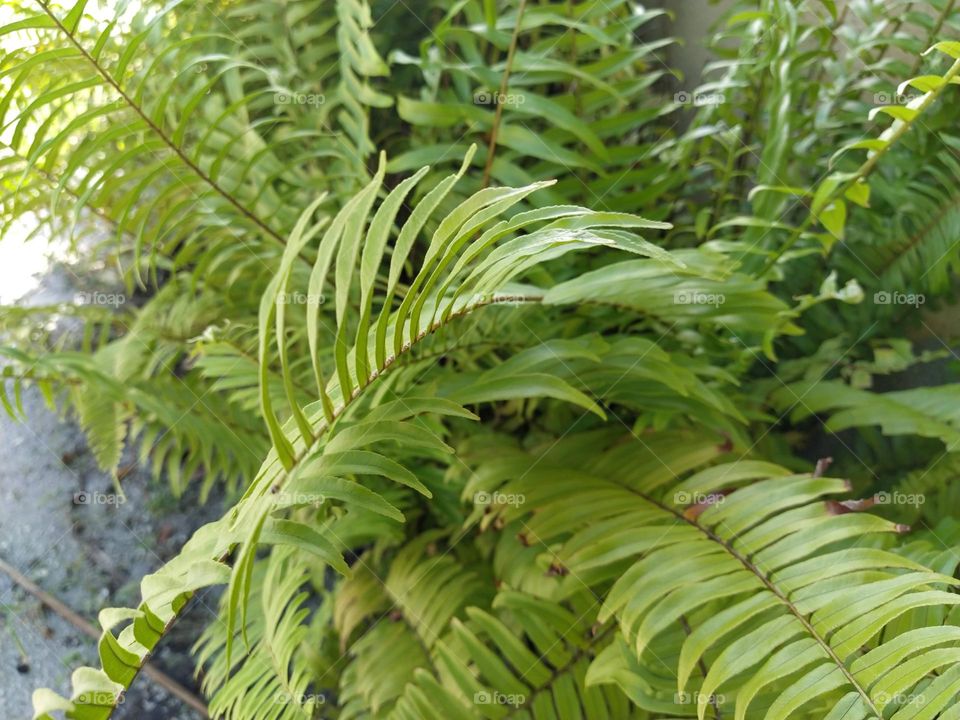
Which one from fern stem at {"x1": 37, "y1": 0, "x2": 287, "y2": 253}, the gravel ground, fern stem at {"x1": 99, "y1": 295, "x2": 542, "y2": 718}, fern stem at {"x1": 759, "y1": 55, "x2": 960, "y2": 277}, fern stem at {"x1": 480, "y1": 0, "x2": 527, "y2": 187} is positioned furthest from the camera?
the gravel ground

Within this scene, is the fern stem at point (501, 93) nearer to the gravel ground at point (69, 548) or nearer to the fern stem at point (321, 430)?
the fern stem at point (321, 430)

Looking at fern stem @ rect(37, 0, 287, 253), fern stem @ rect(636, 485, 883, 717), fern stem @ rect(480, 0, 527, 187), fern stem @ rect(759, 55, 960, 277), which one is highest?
fern stem @ rect(37, 0, 287, 253)

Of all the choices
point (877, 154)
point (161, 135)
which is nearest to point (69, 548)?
point (161, 135)

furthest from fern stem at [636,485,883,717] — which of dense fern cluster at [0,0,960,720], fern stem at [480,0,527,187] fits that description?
fern stem at [480,0,527,187]

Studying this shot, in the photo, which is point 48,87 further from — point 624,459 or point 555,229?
point 624,459

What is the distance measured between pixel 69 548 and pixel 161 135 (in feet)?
2.18

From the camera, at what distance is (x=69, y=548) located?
3.58 ft

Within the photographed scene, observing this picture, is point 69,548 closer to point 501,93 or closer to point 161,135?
point 161,135

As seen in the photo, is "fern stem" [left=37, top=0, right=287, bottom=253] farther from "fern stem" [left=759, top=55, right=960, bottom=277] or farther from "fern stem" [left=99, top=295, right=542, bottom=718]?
"fern stem" [left=759, top=55, right=960, bottom=277]

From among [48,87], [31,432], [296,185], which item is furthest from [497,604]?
[31,432]

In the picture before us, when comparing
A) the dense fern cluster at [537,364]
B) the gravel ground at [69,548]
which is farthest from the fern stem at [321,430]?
the gravel ground at [69,548]

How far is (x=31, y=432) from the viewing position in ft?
3.67

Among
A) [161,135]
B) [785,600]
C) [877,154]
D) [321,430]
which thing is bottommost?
[785,600]

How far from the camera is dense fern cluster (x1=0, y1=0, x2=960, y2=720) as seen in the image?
1.76 ft
